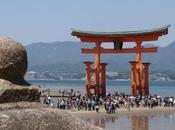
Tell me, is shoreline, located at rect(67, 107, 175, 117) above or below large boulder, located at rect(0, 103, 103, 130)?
below

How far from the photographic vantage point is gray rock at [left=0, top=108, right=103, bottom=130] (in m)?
5.49

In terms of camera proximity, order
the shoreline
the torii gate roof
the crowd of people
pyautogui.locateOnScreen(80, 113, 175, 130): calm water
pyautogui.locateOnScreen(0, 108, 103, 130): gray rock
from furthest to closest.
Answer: the torii gate roof < the crowd of people < the shoreline < pyautogui.locateOnScreen(80, 113, 175, 130): calm water < pyautogui.locateOnScreen(0, 108, 103, 130): gray rock

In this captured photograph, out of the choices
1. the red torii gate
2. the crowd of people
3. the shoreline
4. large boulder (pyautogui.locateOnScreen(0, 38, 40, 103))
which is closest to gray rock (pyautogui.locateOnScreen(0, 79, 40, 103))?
large boulder (pyautogui.locateOnScreen(0, 38, 40, 103))

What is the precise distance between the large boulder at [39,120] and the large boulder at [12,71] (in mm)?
572

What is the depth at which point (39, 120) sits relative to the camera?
5648 mm

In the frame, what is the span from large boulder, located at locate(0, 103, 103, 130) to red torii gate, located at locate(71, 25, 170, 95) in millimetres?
49142

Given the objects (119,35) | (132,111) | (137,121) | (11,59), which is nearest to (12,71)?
(11,59)

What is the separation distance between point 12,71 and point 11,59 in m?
0.20

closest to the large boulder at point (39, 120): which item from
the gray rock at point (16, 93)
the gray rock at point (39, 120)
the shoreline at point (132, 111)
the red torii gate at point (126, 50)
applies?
the gray rock at point (39, 120)

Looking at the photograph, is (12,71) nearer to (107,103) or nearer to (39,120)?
(39,120)

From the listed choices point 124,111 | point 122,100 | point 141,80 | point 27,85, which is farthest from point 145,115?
point 27,85

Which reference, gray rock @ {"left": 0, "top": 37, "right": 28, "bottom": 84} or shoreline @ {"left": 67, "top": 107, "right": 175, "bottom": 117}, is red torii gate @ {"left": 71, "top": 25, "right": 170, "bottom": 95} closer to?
shoreline @ {"left": 67, "top": 107, "right": 175, "bottom": 117}

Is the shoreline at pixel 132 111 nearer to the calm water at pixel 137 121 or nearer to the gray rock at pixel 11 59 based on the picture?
the calm water at pixel 137 121

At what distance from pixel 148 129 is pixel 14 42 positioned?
85.6ft
